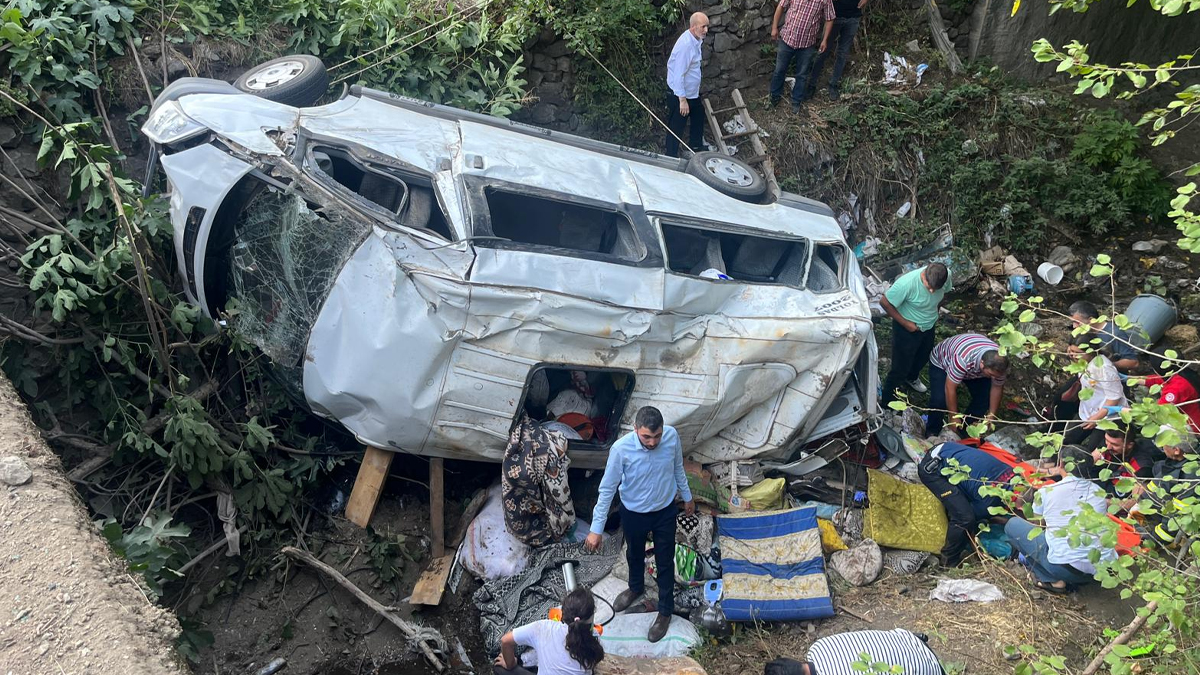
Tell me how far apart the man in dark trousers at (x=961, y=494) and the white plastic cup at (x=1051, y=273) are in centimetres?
313

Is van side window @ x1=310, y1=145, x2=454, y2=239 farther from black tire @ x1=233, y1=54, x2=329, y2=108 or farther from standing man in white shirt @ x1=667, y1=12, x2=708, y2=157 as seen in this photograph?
standing man in white shirt @ x1=667, y1=12, x2=708, y2=157

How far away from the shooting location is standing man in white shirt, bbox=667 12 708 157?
7.66 meters

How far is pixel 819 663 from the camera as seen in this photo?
4.33m

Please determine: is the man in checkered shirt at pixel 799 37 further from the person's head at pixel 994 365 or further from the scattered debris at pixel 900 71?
the person's head at pixel 994 365

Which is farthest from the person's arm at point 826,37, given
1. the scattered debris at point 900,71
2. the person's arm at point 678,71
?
the person's arm at point 678,71

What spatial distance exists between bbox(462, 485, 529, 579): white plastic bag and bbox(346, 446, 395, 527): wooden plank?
64cm

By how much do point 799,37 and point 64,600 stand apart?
25.0 ft

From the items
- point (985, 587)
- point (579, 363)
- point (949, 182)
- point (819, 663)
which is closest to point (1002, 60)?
point (949, 182)

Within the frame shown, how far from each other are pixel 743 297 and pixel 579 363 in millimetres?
1210

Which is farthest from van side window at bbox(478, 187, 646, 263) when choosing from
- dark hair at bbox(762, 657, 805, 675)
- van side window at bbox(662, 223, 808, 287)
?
dark hair at bbox(762, 657, 805, 675)

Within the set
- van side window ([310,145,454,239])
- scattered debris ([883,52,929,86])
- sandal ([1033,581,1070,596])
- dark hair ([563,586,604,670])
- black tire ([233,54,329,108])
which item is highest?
scattered debris ([883,52,929,86])

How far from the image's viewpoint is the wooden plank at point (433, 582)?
5230mm

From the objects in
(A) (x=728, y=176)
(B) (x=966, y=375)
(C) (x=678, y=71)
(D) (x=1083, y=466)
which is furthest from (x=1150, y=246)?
(C) (x=678, y=71)

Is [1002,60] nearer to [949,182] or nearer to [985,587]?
[949,182]
